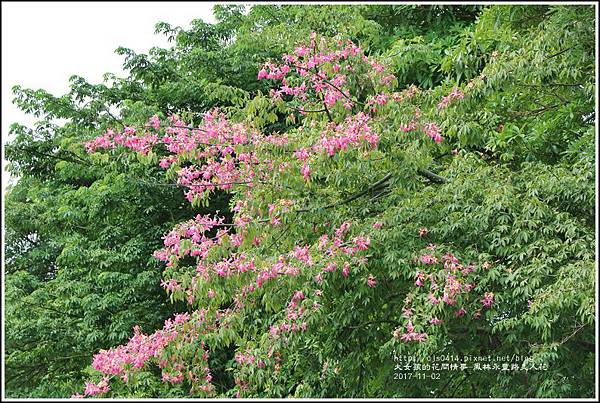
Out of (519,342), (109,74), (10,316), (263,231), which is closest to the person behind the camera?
(519,342)

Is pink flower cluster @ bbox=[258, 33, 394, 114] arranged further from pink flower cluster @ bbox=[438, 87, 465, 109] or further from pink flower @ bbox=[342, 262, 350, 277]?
pink flower @ bbox=[342, 262, 350, 277]

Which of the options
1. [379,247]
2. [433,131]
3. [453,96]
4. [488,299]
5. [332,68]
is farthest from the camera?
[332,68]

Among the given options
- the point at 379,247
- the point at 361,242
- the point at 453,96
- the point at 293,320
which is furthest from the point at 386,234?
the point at 453,96

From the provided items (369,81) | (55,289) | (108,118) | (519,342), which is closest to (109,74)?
(108,118)

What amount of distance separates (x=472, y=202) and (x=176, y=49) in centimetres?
620

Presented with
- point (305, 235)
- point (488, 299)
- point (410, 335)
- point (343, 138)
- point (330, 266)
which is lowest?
point (410, 335)

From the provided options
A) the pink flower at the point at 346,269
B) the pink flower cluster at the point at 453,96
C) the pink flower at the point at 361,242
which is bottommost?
the pink flower at the point at 346,269

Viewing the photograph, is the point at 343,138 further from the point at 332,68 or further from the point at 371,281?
the point at 371,281

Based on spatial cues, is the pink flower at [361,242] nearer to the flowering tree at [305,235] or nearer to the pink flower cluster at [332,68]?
the flowering tree at [305,235]

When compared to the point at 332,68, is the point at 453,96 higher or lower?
lower

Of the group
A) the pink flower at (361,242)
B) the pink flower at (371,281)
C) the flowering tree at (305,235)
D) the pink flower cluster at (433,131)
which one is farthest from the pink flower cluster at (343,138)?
the pink flower at (371,281)

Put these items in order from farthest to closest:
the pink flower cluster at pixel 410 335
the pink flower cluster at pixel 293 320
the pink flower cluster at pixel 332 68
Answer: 1. the pink flower cluster at pixel 332 68
2. the pink flower cluster at pixel 293 320
3. the pink flower cluster at pixel 410 335

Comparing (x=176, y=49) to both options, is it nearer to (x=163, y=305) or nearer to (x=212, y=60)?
(x=212, y=60)

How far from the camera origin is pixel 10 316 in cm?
823
